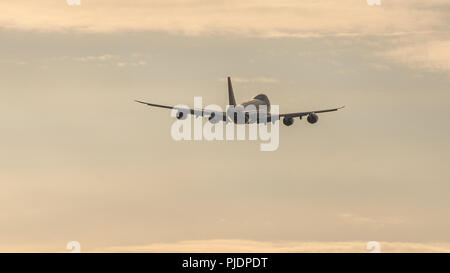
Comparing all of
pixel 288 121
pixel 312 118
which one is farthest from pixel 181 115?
pixel 312 118

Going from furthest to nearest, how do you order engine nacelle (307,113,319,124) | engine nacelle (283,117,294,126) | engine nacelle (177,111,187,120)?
engine nacelle (177,111,187,120) → engine nacelle (283,117,294,126) → engine nacelle (307,113,319,124)

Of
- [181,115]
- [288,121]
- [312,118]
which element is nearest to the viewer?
[312,118]

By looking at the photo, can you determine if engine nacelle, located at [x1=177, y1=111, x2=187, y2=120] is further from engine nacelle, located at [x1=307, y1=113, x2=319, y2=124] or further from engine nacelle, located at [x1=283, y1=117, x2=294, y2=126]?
engine nacelle, located at [x1=307, y1=113, x2=319, y2=124]

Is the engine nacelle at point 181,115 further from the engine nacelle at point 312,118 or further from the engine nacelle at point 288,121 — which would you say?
the engine nacelle at point 312,118

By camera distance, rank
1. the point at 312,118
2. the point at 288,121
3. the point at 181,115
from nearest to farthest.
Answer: the point at 312,118 < the point at 288,121 < the point at 181,115

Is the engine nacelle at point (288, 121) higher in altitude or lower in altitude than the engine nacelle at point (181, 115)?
lower

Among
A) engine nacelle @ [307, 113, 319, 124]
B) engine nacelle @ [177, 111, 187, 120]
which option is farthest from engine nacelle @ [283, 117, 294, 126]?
engine nacelle @ [177, 111, 187, 120]

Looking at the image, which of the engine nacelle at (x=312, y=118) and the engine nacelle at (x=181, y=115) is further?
the engine nacelle at (x=181, y=115)

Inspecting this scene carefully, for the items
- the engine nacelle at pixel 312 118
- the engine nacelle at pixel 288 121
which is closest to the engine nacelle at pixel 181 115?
the engine nacelle at pixel 288 121

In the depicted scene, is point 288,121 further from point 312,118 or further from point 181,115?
point 181,115
